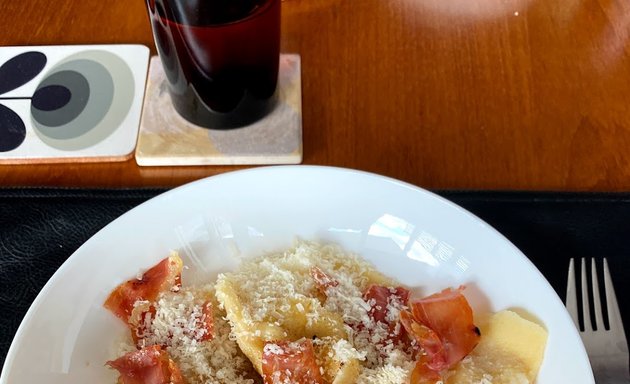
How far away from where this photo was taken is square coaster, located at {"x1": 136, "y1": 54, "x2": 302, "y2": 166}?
3.59 feet

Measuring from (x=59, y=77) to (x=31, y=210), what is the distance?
0.28m

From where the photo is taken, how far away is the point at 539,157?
111cm

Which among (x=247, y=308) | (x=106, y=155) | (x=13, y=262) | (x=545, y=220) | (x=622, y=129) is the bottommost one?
(x=13, y=262)

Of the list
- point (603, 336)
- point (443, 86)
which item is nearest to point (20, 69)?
point (443, 86)

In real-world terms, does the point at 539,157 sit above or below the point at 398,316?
above

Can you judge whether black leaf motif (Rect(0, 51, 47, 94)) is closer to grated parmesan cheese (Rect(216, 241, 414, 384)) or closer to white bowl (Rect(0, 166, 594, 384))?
white bowl (Rect(0, 166, 594, 384))

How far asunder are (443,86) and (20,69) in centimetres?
74

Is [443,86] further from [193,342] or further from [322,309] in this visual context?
[193,342]

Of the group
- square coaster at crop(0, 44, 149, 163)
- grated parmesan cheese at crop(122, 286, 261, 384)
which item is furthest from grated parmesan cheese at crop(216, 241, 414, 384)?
square coaster at crop(0, 44, 149, 163)

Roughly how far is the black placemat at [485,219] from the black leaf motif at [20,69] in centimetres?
23

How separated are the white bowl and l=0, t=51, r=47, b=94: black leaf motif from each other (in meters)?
0.47

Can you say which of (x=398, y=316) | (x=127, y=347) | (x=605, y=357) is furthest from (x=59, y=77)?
(x=605, y=357)

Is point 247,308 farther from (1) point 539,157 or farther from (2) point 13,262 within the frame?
(1) point 539,157

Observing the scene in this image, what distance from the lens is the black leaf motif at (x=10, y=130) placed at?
3.63 feet
